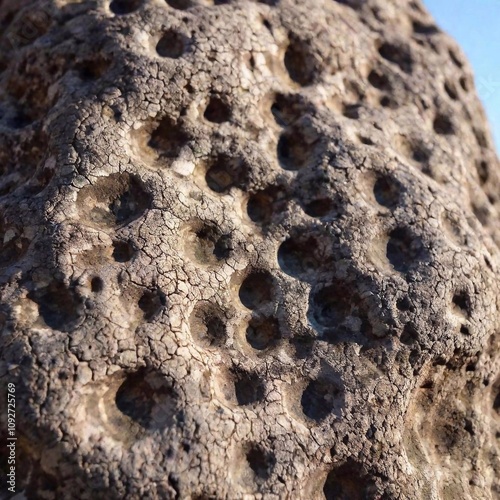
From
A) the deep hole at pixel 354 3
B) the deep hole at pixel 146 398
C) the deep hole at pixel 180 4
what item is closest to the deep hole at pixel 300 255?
the deep hole at pixel 146 398

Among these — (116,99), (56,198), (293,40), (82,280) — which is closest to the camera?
(82,280)

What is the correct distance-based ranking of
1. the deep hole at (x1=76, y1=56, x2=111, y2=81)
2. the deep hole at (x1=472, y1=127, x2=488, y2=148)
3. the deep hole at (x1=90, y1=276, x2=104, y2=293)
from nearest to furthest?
1. the deep hole at (x1=90, y1=276, x2=104, y2=293)
2. the deep hole at (x1=76, y1=56, x2=111, y2=81)
3. the deep hole at (x1=472, y1=127, x2=488, y2=148)

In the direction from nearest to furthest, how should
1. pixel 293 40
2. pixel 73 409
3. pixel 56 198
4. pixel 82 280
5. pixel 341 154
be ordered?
pixel 73 409 → pixel 82 280 → pixel 56 198 → pixel 341 154 → pixel 293 40

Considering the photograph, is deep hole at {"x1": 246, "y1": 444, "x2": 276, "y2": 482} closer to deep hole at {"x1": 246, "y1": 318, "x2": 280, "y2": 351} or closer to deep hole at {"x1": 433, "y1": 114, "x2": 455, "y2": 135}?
deep hole at {"x1": 246, "y1": 318, "x2": 280, "y2": 351}

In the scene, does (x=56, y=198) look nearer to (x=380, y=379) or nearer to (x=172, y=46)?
(x=172, y=46)

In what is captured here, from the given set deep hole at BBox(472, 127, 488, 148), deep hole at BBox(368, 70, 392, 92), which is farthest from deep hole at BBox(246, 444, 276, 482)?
deep hole at BBox(472, 127, 488, 148)

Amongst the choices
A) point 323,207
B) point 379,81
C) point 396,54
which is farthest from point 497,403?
point 396,54

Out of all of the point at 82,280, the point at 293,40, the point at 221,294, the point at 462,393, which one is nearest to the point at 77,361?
the point at 82,280
